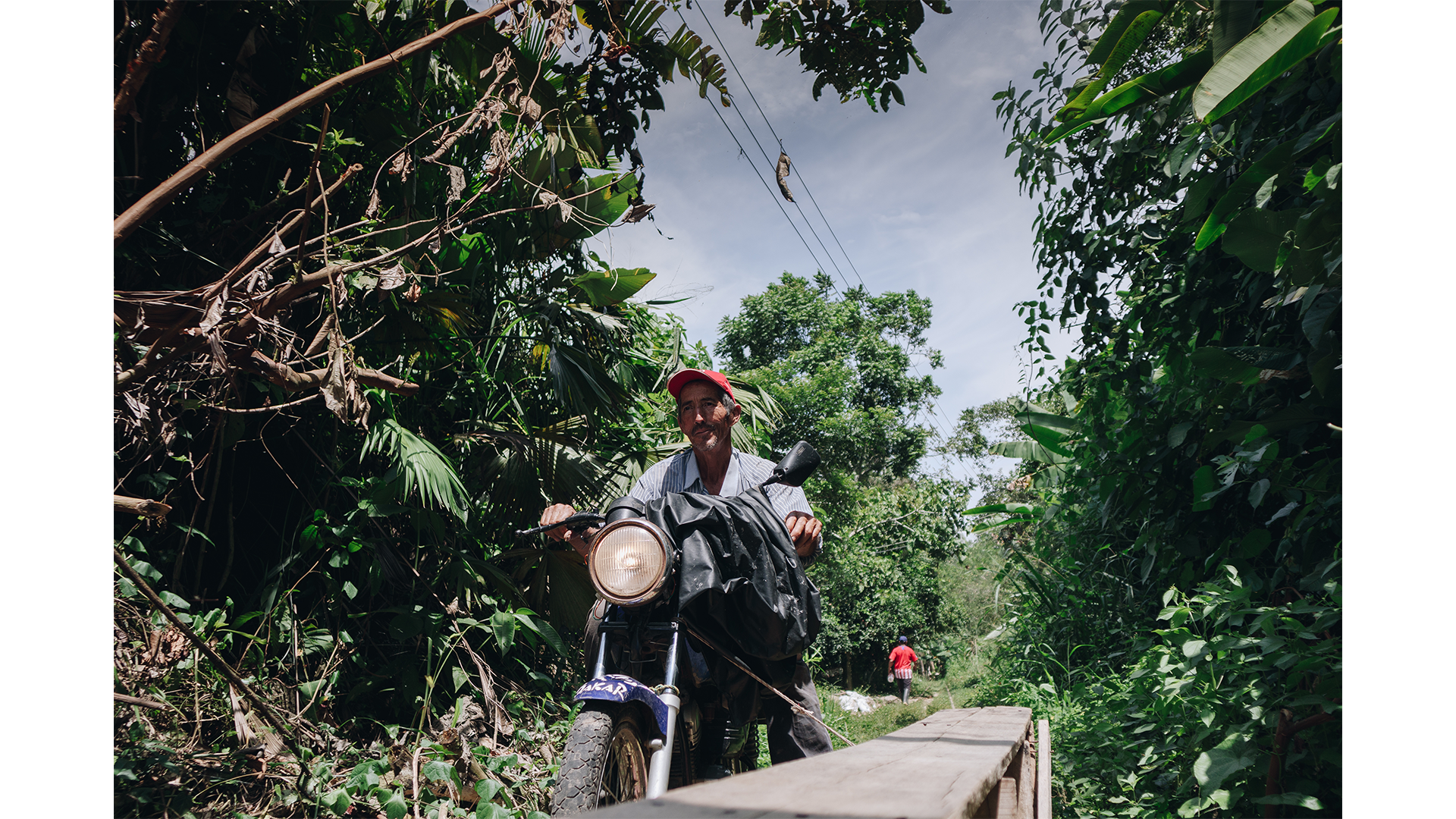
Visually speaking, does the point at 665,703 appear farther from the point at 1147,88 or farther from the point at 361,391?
the point at 1147,88

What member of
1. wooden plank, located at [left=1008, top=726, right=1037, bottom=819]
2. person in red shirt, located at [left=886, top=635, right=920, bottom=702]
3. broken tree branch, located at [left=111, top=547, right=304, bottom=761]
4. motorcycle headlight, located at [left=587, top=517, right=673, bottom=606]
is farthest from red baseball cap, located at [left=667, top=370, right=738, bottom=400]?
person in red shirt, located at [left=886, top=635, right=920, bottom=702]

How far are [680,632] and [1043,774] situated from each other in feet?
5.05

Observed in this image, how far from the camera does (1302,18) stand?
1.76 metres

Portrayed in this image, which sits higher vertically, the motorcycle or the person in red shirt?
the motorcycle

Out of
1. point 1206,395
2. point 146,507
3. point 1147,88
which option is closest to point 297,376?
point 146,507

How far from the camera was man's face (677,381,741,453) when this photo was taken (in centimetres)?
273

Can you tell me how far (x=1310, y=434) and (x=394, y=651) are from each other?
4094 mm

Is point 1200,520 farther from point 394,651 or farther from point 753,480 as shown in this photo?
point 394,651

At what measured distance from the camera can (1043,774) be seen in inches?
101

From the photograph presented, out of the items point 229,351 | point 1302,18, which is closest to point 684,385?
point 229,351

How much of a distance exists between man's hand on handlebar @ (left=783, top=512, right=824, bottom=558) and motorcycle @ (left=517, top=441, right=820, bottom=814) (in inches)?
2.3

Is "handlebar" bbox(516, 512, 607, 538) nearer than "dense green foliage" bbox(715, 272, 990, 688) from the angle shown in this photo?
Yes

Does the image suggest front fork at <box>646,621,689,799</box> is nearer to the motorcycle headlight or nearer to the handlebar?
the motorcycle headlight

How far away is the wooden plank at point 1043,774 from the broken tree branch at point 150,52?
3.68 m
